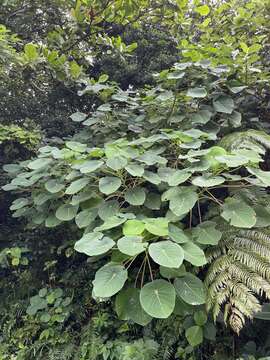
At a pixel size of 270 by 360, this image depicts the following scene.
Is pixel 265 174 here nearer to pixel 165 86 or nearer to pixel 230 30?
pixel 165 86

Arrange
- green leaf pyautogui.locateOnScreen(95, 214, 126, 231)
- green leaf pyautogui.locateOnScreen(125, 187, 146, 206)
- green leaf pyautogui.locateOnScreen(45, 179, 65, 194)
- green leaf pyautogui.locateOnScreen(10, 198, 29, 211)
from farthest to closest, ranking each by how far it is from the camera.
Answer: green leaf pyautogui.locateOnScreen(10, 198, 29, 211) → green leaf pyautogui.locateOnScreen(45, 179, 65, 194) → green leaf pyautogui.locateOnScreen(125, 187, 146, 206) → green leaf pyautogui.locateOnScreen(95, 214, 126, 231)

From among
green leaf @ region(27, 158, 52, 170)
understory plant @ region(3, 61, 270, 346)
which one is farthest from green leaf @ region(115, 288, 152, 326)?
green leaf @ region(27, 158, 52, 170)

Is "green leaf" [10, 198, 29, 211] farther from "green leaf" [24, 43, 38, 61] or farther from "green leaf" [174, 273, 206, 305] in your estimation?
"green leaf" [174, 273, 206, 305]

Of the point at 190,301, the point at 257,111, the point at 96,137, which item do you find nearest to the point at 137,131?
the point at 96,137

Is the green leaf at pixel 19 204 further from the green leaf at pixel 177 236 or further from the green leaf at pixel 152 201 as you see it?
the green leaf at pixel 177 236

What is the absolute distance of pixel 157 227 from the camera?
1415mm

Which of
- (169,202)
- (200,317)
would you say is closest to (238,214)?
(169,202)

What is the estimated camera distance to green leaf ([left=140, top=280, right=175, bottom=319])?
1230 mm

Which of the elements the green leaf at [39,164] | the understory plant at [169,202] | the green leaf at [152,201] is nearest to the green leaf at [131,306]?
the understory plant at [169,202]

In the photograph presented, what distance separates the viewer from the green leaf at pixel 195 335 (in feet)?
5.53

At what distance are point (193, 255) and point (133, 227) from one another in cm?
32

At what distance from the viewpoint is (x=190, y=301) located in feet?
4.49

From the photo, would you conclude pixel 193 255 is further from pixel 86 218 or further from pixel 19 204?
pixel 19 204

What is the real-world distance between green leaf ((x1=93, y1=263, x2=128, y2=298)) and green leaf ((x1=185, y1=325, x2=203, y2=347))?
0.68 m
